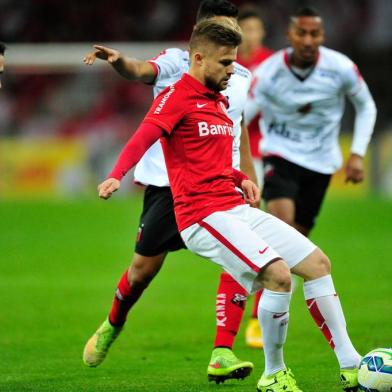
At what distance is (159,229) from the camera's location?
7.16 m

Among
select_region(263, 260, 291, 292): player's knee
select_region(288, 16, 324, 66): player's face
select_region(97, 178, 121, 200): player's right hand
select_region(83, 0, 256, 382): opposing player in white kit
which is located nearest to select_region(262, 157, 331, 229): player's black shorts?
select_region(288, 16, 324, 66): player's face

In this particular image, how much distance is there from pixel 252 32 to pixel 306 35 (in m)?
1.92

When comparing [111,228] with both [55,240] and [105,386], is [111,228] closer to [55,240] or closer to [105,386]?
[55,240]

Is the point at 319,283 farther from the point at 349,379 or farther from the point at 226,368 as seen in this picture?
the point at 226,368

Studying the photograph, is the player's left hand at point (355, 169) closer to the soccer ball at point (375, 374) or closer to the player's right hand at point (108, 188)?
the soccer ball at point (375, 374)

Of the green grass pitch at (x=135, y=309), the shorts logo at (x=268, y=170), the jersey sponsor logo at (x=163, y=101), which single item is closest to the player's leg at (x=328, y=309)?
the green grass pitch at (x=135, y=309)

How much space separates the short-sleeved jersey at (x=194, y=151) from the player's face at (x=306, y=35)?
302 cm

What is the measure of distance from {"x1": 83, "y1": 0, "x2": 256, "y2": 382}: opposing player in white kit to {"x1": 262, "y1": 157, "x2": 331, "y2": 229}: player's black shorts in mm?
1824

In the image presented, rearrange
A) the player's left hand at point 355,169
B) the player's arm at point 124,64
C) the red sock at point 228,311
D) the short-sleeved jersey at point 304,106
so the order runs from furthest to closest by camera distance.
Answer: the short-sleeved jersey at point 304,106
the player's left hand at point 355,169
the red sock at point 228,311
the player's arm at point 124,64

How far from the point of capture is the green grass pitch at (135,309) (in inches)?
277

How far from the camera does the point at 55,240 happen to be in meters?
16.5

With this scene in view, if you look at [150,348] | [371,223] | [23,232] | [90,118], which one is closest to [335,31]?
[90,118]

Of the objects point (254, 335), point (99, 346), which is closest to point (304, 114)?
point (254, 335)

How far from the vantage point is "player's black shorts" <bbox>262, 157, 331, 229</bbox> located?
9.13m
